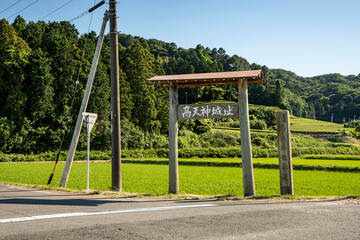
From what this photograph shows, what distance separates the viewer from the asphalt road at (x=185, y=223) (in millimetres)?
3906

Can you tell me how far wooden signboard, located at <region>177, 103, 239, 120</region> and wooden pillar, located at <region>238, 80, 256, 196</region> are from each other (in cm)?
20

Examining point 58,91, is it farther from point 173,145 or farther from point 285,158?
point 285,158

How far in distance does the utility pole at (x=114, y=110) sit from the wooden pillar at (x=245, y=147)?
3941mm

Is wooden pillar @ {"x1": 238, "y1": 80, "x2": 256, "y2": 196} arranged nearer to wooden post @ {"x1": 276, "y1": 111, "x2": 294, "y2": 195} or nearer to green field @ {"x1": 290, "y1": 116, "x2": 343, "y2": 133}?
wooden post @ {"x1": 276, "y1": 111, "x2": 294, "y2": 195}

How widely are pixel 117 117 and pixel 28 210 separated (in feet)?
14.8

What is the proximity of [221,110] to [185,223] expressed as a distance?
444cm

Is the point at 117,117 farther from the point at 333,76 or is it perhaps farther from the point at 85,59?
the point at 333,76

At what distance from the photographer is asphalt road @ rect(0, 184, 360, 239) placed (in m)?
3.91

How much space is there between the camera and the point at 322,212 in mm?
5094

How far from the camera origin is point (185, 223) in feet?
14.8

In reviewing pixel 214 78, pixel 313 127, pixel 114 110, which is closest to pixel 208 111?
pixel 214 78

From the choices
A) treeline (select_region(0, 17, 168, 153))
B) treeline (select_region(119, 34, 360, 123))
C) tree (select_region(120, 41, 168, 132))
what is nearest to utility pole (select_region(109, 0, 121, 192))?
treeline (select_region(0, 17, 168, 153))

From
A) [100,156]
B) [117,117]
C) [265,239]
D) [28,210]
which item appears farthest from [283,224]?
[100,156]

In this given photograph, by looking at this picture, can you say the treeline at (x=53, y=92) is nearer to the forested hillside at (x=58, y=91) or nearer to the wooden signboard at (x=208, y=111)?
the forested hillside at (x=58, y=91)
